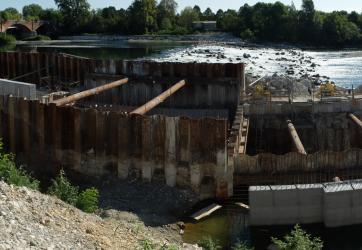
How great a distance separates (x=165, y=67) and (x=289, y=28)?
350ft

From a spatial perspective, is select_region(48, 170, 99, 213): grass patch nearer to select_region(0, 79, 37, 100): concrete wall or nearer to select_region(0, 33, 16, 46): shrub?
select_region(0, 79, 37, 100): concrete wall

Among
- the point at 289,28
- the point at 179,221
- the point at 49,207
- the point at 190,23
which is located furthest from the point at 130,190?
the point at 190,23

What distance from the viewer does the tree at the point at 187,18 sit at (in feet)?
573

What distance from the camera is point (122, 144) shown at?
19203 mm

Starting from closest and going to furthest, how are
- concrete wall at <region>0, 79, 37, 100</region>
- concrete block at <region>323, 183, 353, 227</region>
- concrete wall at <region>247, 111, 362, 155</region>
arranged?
1. concrete block at <region>323, 183, 353, 227</region>
2. concrete wall at <region>247, 111, 362, 155</region>
3. concrete wall at <region>0, 79, 37, 100</region>

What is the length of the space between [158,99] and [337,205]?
9.92 m

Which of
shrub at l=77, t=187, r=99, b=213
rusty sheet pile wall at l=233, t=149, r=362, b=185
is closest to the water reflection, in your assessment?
rusty sheet pile wall at l=233, t=149, r=362, b=185

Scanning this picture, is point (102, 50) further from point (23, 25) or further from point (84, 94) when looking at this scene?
point (84, 94)

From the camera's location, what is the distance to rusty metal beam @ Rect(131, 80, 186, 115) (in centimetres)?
2139

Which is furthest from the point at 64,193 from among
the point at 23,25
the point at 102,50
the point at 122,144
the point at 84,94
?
the point at 23,25

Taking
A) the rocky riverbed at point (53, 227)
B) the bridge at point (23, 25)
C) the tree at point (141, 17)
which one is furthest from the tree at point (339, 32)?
the rocky riverbed at point (53, 227)

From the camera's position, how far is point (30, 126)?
20906 millimetres

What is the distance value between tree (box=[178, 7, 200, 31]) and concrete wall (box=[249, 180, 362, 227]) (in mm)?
157366

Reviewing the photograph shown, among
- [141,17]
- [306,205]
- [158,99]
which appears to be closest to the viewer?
[306,205]
